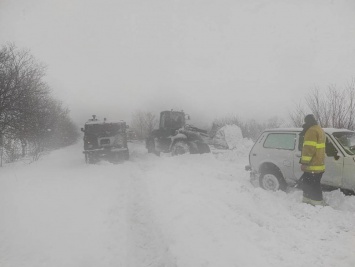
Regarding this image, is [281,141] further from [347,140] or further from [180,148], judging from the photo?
[180,148]

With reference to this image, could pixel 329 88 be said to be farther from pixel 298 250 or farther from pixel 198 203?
pixel 298 250

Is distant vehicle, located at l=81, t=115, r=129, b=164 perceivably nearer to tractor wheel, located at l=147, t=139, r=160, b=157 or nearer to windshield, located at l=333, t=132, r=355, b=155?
tractor wheel, located at l=147, t=139, r=160, b=157

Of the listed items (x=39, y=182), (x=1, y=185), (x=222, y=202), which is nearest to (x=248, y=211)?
(x=222, y=202)

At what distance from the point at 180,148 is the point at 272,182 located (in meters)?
8.18

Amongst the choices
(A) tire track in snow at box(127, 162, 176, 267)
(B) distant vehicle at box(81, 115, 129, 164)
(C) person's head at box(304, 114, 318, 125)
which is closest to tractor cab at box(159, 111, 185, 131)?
(B) distant vehicle at box(81, 115, 129, 164)

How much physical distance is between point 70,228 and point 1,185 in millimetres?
6182

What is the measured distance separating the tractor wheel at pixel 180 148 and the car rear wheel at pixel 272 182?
772 centimetres

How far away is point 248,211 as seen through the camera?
5.54 m

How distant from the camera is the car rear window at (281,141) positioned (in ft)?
23.1

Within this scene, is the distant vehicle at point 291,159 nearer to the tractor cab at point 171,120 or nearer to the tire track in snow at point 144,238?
the tire track in snow at point 144,238

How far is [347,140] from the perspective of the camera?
6.32m

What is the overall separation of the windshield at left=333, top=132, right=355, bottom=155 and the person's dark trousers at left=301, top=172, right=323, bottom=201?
0.90 metres

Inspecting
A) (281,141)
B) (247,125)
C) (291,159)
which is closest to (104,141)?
(281,141)

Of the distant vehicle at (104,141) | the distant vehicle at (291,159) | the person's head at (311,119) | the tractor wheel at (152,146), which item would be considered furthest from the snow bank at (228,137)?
the person's head at (311,119)
